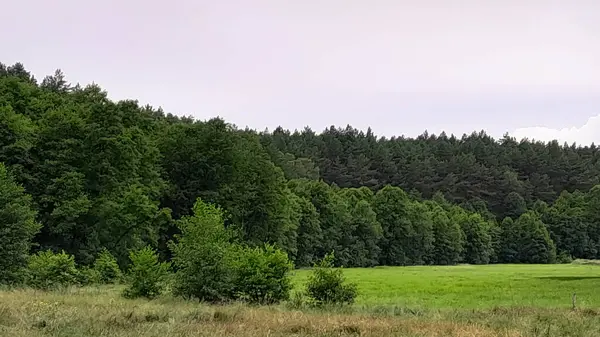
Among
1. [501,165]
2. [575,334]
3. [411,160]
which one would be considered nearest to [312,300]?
[575,334]

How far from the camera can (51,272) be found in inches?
1490

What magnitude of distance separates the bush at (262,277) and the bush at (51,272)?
11718 mm

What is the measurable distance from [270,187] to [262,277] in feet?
141

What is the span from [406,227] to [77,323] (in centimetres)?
10128

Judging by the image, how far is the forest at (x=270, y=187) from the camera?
5400cm

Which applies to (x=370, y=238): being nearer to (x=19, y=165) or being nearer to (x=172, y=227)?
(x=172, y=227)

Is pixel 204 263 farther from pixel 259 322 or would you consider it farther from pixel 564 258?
pixel 564 258

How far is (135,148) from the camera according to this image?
5853 cm

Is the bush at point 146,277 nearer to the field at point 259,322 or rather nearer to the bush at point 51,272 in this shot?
the field at point 259,322

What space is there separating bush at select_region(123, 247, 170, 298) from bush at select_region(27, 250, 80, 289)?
6.81m

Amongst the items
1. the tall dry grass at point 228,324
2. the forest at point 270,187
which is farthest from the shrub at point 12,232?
the tall dry grass at point 228,324

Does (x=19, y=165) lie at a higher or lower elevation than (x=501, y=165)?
lower

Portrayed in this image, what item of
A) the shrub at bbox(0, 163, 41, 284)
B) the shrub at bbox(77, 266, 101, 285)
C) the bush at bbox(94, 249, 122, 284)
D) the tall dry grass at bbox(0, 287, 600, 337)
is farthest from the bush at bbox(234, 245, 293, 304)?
the shrub at bbox(0, 163, 41, 284)

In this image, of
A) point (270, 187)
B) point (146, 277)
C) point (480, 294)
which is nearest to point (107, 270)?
point (146, 277)
